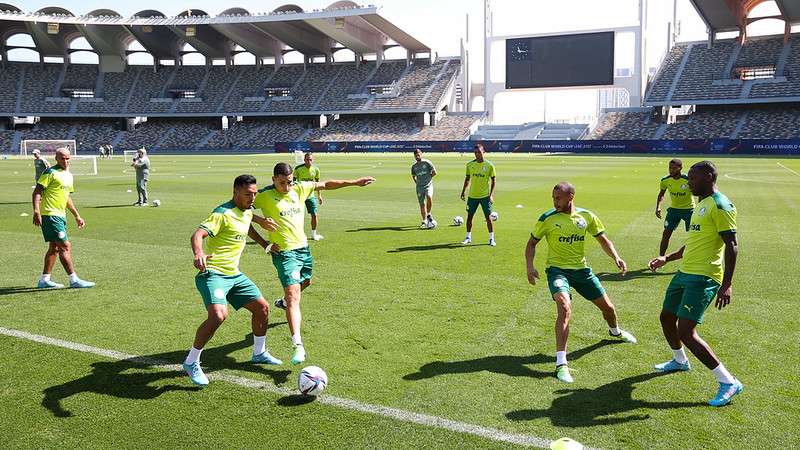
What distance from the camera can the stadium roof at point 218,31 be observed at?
75750 mm

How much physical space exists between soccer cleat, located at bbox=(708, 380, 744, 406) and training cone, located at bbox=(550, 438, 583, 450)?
1.78m

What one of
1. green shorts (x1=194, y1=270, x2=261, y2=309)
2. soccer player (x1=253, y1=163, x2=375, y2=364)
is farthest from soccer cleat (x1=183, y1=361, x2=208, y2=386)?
soccer player (x1=253, y1=163, x2=375, y2=364)

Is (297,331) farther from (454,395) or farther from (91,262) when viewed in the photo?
(91,262)

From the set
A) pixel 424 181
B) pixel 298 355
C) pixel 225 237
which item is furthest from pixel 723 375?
pixel 424 181

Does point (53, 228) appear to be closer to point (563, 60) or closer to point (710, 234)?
point (710, 234)

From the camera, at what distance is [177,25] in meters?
79.8

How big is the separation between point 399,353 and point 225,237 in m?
2.37

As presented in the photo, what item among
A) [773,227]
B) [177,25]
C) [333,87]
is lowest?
[773,227]

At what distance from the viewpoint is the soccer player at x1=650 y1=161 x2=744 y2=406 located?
18.3 ft

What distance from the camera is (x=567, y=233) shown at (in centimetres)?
667

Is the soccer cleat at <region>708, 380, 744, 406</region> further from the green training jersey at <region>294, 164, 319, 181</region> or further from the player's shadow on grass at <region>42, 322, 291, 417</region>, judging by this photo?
the green training jersey at <region>294, 164, 319, 181</region>

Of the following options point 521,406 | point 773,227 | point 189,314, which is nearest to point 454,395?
point 521,406

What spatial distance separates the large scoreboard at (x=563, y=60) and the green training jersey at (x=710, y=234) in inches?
2821

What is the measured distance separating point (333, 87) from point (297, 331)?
8093cm
